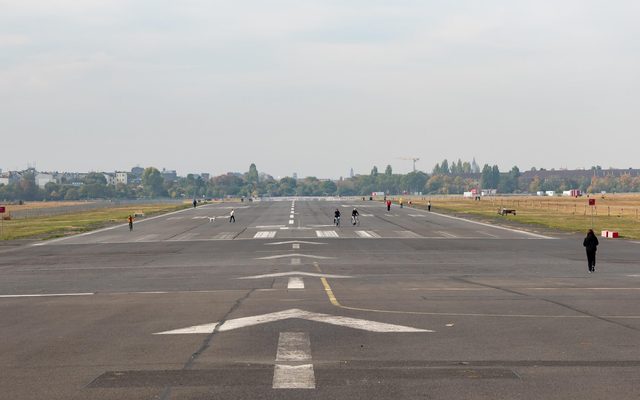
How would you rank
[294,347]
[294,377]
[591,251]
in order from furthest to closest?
1. [591,251]
2. [294,347]
3. [294,377]

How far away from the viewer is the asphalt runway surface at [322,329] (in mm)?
11102

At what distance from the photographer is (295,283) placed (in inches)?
1015

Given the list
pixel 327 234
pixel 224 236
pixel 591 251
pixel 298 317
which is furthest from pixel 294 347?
pixel 224 236

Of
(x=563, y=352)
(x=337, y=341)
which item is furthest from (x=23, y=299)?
(x=563, y=352)

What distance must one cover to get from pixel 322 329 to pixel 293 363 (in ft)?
11.2

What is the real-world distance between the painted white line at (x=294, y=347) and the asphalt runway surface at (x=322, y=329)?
0.04 m

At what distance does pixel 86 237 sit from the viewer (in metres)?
59.8

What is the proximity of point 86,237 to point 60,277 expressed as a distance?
102 feet

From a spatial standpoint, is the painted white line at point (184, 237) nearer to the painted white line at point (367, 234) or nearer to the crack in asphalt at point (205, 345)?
the painted white line at point (367, 234)

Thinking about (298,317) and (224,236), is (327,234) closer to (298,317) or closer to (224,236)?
(224,236)

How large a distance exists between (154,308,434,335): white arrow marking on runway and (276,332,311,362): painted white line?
146 centimetres

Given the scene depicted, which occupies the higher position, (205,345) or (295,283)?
(205,345)

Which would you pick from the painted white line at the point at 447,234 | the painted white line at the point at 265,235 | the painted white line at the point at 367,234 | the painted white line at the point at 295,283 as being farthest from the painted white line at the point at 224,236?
the painted white line at the point at 295,283

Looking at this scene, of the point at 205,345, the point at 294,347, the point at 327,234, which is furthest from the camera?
the point at 327,234
